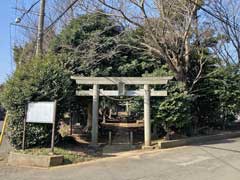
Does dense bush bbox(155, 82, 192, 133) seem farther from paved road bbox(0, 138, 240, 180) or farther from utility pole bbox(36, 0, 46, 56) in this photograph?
utility pole bbox(36, 0, 46, 56)

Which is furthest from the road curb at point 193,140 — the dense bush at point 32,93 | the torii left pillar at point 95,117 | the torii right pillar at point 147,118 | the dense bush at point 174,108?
the dense bush at point 32,93

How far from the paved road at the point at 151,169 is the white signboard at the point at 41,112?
6.12 ft

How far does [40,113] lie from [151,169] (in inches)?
160

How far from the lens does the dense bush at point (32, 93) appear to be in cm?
1155

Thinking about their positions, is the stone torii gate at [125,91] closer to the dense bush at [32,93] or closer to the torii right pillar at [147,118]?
the torii right pillar at [147,118]

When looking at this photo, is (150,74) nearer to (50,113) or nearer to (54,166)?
(50,113)

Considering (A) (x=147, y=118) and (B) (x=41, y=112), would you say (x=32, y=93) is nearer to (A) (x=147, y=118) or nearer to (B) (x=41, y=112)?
(B) (x=41, y=112)

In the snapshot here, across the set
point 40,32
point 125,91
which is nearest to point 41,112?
point 40,32

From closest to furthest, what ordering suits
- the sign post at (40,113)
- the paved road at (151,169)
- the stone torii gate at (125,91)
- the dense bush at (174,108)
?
the paved road at (151,169) < the sign post at (40,113) < the stone torii gate at (125,91) < the dense bush at (174,108)

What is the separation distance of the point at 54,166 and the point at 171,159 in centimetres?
381

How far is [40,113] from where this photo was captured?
11.1 m

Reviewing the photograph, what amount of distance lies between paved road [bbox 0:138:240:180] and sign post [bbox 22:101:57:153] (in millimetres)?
1808

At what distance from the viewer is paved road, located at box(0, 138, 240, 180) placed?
859 centimetres

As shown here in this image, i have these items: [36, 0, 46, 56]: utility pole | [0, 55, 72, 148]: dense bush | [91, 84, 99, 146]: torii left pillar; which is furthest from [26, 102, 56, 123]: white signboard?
[91, 84, 99, 146]: torii left pillar
